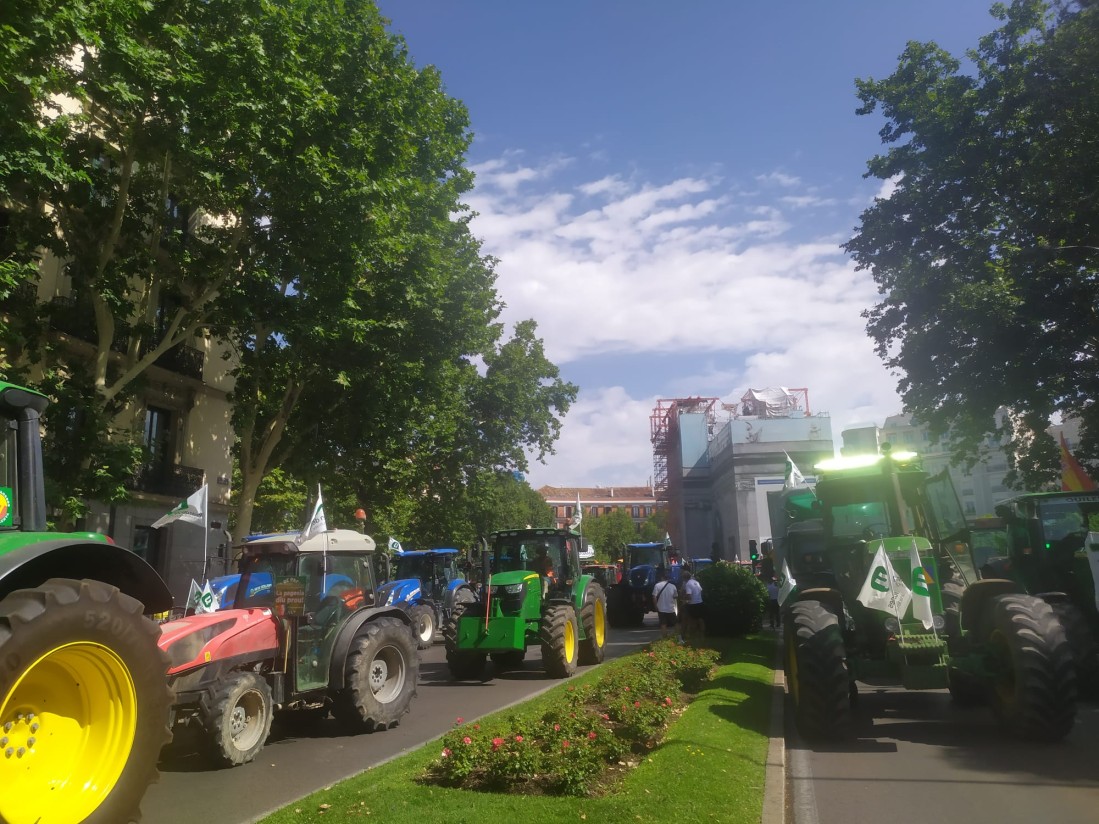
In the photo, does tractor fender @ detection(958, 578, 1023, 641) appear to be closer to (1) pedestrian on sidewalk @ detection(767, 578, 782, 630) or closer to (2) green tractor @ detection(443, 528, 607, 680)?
(2) green tractor @ detection(443, 528, 607, 680)

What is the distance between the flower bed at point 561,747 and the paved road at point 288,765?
1251 millimetres

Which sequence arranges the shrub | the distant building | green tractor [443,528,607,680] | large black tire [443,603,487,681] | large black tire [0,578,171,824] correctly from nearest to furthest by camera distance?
large black tire [0,578,171,824] < green tractor [443,528,607,680] < large black tire [443,603,487,681] < the shrub < the distant building

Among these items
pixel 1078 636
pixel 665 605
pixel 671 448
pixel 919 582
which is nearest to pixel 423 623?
pixel 665 605

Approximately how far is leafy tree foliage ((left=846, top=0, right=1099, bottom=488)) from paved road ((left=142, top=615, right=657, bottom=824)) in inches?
539

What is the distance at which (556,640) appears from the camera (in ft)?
42.3

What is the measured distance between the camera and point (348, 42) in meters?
15.6

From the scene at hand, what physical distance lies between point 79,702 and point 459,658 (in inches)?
386

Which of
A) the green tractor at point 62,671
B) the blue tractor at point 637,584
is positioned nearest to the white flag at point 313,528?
the green tractor at point 62,671

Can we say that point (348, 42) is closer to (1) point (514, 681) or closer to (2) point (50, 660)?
(1) point (514, 681)

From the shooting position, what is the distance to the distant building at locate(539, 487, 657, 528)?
447 ft

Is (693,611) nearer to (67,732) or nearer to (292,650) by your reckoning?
(292,650)

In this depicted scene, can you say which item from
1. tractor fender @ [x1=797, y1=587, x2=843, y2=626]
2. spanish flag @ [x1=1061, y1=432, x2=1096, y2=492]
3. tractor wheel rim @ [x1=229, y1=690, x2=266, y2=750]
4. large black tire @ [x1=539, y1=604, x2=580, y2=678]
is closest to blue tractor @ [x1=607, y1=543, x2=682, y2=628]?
large black tire @ [x1=539, y1=604, x2=580, y2=678]

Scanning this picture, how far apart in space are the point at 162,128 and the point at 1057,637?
14.4 meters

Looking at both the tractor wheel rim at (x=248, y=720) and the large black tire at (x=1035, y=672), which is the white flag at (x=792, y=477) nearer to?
the large black tire at (x=1035, y=672)
